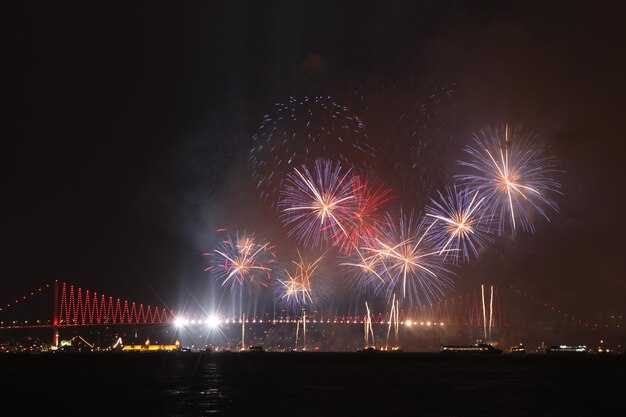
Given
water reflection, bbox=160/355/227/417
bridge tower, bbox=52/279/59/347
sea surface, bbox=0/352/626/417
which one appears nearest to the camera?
sea surface, bbox=0/352/626/417

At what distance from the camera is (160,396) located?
195 feet

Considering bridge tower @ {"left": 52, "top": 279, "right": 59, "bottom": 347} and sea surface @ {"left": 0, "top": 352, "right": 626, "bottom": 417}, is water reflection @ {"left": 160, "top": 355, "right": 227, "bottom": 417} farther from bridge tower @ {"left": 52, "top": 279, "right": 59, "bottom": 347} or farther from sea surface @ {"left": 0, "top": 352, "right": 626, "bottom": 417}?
bridge tower @ {"left": 52, "top": 279, "right": 59, "bottom": 347}

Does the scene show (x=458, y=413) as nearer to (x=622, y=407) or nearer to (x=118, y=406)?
(x=622, y=407)

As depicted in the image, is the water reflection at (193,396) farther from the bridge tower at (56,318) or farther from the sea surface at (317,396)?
the bridge tower at (56,318)

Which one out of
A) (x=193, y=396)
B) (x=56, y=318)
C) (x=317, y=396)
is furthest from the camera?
(x=56, y=318)

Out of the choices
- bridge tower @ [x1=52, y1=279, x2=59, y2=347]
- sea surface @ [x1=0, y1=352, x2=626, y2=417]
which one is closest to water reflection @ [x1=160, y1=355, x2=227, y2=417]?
sea surface @ [x1=0, y1=352, x2=626, y2=417]

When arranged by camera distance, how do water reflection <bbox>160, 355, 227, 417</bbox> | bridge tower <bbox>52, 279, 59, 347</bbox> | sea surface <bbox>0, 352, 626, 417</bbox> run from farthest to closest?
bridge tower <bbox>52, 279, 59, 347</bbox>, water reflection <bbox>160, 355, 227, 417</bbox>, sea surface <bbox>0, 352, 626, 417</bbox>

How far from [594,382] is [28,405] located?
52.3 m

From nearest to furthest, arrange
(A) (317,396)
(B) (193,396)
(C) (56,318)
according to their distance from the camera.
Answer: (A) (317,396), (B) (193,396), (C) (56,318)

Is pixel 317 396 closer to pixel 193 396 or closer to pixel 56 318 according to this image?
pixel 193 396

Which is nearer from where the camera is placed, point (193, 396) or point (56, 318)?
point (193, 396)

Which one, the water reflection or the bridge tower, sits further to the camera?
the bridge tower

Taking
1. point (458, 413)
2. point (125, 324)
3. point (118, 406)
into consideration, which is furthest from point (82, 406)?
point (125, 324)

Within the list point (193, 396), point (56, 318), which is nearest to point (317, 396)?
point (193, 396)
